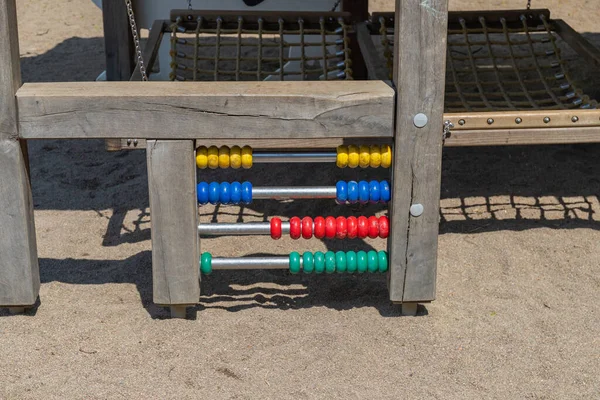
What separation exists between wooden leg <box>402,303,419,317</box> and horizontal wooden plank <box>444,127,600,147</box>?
79 cm

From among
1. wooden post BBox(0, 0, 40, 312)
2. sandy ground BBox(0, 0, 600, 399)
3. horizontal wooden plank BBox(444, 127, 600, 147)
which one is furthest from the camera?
horizontal wooden plank BBox(444, 127, 600, 147)

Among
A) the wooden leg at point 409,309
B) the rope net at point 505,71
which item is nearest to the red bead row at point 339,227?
the wooden leg at point 409,309

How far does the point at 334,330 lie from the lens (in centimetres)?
360

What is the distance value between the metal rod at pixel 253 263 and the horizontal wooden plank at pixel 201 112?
1.77ft

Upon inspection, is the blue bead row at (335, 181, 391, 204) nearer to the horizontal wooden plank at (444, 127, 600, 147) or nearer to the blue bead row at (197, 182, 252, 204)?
the blue bead row at (197, 182, 252, 204)

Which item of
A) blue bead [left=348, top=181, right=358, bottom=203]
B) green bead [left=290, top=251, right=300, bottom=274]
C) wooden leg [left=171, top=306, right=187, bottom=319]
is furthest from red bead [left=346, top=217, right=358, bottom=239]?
wooden leg [left=171, top=306, right=187, bottom=319]

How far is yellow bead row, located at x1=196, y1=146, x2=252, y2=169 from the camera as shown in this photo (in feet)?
11.6

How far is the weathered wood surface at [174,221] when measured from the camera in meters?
3.45

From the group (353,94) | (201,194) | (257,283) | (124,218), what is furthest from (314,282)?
(124,218)

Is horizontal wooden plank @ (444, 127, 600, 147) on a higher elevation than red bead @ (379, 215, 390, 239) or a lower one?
higher

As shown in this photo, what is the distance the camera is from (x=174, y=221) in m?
3.53

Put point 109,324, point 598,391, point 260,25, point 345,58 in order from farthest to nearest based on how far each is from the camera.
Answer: point 260,25 → point 345,58 → point 109,324 → point 598,391

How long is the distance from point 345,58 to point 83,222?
5.71ft

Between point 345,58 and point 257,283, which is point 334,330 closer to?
point 257,283
